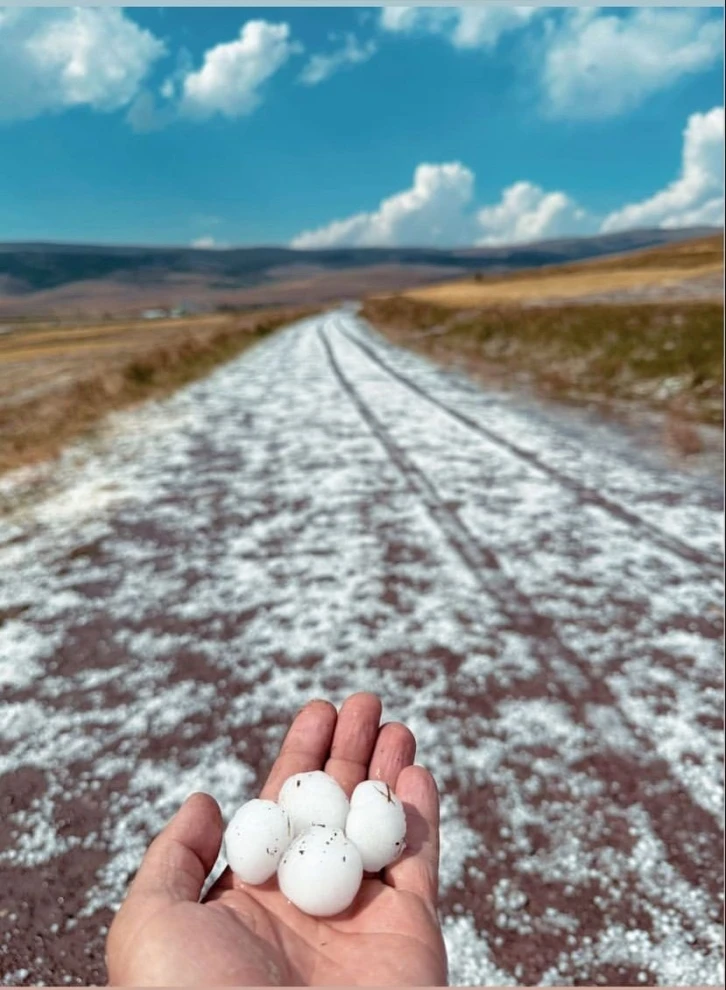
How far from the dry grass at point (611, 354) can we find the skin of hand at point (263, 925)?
10230 millimetres

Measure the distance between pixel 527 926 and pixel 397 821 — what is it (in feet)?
3.40

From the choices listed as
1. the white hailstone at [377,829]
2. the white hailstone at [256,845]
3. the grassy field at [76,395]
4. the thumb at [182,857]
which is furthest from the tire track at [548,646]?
the grassy field at [76,395]

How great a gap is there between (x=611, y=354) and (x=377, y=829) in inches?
743

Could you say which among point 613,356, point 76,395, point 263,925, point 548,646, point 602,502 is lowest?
point 548,646

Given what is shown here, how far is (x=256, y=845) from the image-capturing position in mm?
2162

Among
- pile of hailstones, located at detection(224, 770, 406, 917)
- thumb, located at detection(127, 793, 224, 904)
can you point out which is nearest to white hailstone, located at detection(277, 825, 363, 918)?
pile of hailstones, located at detection(224, 770, 406, 917)

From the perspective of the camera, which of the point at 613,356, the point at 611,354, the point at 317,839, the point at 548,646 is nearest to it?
the point at 317,839

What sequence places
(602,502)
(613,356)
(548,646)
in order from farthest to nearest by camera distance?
(613,356) < (602,502) < (548,646)

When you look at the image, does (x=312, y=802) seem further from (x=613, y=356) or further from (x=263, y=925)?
(x=613, y=356)

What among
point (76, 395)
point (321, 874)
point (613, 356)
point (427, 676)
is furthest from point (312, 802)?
point (613, 356)

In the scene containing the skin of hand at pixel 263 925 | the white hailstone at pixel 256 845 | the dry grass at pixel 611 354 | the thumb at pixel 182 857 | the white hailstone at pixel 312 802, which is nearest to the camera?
the skin of hand at pixel 263 925

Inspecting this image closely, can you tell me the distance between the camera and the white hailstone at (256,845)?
215 cm

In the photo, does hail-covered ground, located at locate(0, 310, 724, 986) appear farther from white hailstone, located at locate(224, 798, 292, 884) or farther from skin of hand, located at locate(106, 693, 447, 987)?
white hailstone, located at locate(224, 798, 292, 884)

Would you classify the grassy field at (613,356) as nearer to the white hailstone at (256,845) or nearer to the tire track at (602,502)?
the tire track at (602,502)
